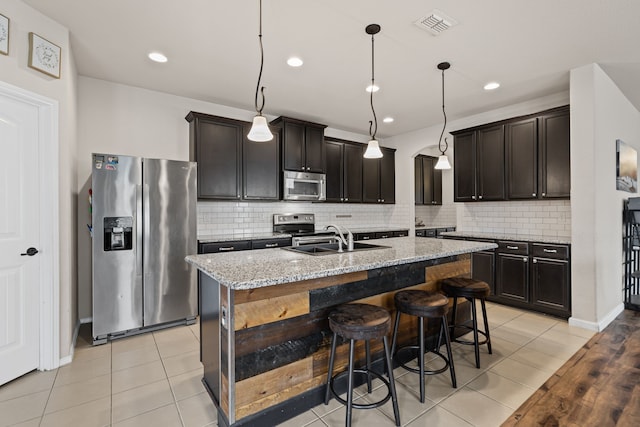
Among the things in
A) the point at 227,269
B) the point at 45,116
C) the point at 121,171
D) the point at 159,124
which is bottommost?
the point at 227,269

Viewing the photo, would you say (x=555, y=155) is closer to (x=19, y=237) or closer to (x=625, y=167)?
(x=625, y=167)

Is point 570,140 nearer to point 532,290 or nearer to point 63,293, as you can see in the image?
point 532,290

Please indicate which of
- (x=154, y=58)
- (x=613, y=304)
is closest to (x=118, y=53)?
(x=154, y=58)

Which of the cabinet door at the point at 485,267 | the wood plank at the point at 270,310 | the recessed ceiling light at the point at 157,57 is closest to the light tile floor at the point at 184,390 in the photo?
the wood plank at the point at 270,310

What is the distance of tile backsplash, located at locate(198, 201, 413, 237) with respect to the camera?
4.30m

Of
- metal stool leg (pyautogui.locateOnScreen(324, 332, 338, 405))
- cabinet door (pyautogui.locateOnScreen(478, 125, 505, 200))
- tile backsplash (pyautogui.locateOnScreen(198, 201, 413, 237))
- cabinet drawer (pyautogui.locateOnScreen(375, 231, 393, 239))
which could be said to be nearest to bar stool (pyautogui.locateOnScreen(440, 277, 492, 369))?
metal stool leg (pyautogui.locateOnScreen(324, 332, 338, 405))

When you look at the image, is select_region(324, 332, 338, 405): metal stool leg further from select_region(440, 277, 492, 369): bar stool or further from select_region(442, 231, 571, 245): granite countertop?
select_region(442, 231, 571, 245): granite countertop

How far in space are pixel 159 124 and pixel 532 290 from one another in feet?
16.9

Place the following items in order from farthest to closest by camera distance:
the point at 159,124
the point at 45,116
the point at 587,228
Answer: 1. the point at 159,124
2. the point at 587,228
3. the point at 45,116

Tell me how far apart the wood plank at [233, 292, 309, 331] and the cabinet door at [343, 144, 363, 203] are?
3.69m

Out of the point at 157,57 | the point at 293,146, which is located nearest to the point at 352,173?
the point at 293,146

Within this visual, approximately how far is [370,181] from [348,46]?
3173 millimetres

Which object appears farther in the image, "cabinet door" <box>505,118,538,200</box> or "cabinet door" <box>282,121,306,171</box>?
"cabinet door" <box>282,121,306,171</box>

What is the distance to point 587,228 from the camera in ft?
10.6
